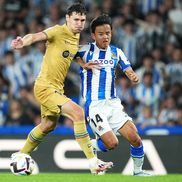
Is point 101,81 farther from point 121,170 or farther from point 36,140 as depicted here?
point 121,170

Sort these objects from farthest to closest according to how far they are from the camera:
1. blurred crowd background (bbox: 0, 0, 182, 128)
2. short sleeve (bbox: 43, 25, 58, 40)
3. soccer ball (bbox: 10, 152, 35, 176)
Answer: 1. blurred crowd background (bbox: 0, 0, 182, 128)
2. soccer ball (bbox: 10, 152, 35, 176)
3. short sleeve (bbox: 43, 25, 58, 40)

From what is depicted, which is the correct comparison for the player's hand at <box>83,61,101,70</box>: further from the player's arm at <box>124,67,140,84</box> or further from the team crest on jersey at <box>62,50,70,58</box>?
the player's arm at <box>124,67,140,84</box>

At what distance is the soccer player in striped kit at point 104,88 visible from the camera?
34.9ft

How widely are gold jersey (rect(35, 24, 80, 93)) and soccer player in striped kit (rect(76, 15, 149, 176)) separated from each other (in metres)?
0.24

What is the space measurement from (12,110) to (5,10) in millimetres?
3185

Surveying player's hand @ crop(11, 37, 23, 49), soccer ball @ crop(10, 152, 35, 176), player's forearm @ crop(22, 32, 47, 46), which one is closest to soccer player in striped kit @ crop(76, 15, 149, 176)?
player's forearm @ crop(22, 32, 47, 46)

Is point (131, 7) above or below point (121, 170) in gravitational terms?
above

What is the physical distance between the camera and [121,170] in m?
13.4

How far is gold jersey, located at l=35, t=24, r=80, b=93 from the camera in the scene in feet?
34.2

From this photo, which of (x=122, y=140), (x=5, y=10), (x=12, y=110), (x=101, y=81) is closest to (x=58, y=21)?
(x=5, y=10)

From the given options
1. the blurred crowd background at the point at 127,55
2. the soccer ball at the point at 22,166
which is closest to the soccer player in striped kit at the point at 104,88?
the soccer ball at the point at 22,166

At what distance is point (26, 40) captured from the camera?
31.9 ft

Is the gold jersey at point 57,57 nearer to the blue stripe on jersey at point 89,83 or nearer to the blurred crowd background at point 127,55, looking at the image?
→ the blue stripe on jersey at point 89,83

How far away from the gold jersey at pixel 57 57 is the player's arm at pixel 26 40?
0.92ft
